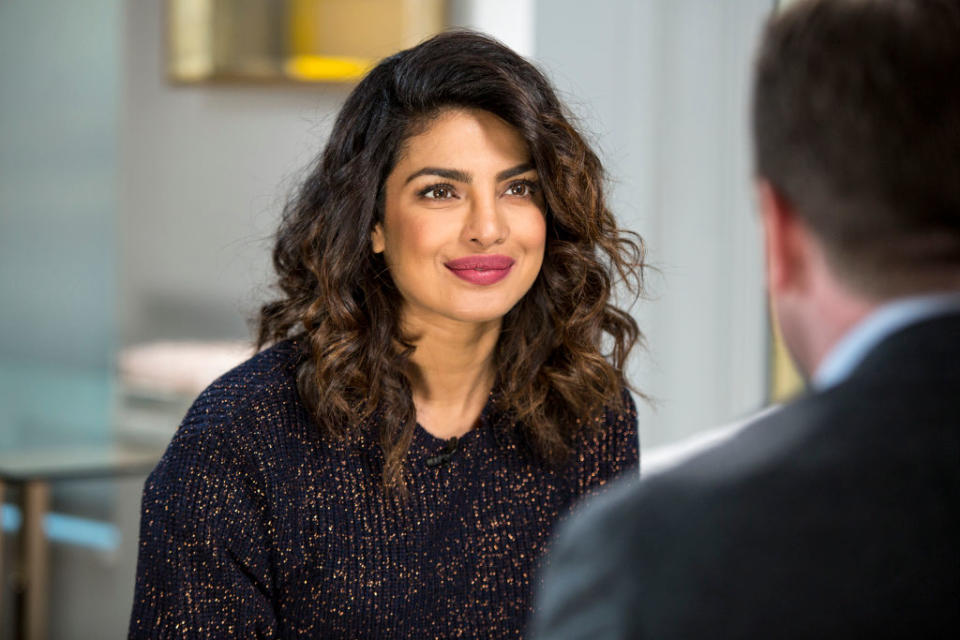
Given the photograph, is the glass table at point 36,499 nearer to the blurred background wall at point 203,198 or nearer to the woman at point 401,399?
the blurred background wall at point 203,198

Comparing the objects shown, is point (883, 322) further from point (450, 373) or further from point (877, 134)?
point (450, 373)

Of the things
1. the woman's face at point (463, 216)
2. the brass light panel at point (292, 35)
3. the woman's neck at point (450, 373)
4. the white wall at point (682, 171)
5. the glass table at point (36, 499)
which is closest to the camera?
the woman's face at point (463, 216)

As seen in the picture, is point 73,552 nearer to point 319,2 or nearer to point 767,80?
point 319,2

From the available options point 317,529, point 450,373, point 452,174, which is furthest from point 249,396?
point 452,174

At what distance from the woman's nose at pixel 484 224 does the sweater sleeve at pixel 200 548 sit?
1.42ft

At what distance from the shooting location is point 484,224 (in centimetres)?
167

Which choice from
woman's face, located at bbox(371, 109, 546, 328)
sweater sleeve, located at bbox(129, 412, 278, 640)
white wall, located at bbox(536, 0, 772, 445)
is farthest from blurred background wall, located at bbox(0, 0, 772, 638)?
sweater sleeve, located at bbox(129, 412, 278, 640)

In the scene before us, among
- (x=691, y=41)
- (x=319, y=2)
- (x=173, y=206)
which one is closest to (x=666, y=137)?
(x=691, y=41)

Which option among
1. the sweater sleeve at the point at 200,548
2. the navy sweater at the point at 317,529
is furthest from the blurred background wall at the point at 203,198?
the sweater sleeve at the point at 200,548

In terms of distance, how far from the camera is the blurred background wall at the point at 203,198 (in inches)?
107

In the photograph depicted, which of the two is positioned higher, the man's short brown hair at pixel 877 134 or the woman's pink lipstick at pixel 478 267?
the man's short brown hair at pixel 877 134

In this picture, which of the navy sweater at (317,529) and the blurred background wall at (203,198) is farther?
the blurred background wall at (203,198)

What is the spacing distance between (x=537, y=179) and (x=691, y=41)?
118 cm

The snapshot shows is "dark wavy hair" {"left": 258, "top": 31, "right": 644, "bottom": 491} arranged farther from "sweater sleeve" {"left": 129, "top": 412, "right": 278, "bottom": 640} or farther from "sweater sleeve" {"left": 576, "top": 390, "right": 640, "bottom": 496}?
"sweater sleeve" {"left": 129, "top": 412, "right": 278, "bottom": 640}
